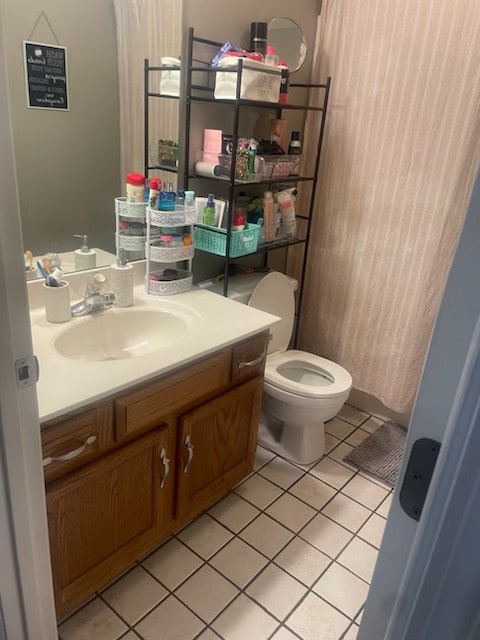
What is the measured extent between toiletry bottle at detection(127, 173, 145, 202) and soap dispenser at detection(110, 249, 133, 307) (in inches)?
9.5

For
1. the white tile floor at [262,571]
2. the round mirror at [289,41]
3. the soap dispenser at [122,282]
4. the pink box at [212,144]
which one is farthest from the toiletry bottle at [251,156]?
the white tile floor at [262,571]

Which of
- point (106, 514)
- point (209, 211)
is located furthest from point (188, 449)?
point (209, 211)

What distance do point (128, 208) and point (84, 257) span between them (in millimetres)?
242

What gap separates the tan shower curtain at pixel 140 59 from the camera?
1.63 meters

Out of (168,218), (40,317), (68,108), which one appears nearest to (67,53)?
(68,108)

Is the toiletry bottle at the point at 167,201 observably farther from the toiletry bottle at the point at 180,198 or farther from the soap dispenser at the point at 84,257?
the soap dispenser at the point at 84,257

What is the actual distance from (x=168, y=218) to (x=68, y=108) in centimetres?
47

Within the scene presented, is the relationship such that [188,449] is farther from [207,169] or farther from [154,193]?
[207,169]

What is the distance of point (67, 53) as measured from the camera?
1512 mm

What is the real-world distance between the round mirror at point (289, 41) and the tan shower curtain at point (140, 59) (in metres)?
0.48

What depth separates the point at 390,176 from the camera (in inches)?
83.8

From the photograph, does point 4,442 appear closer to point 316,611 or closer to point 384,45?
point 316,611

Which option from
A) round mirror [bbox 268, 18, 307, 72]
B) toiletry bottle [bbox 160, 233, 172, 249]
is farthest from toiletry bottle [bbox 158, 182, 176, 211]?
round mirror [bbox 268, 18, 307, 72]

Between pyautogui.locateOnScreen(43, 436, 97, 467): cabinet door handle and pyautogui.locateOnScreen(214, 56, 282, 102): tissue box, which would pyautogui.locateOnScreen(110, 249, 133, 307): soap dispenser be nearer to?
pyautogui.locateOnScreen(43, 436, 97, 467): cabinet door handle
